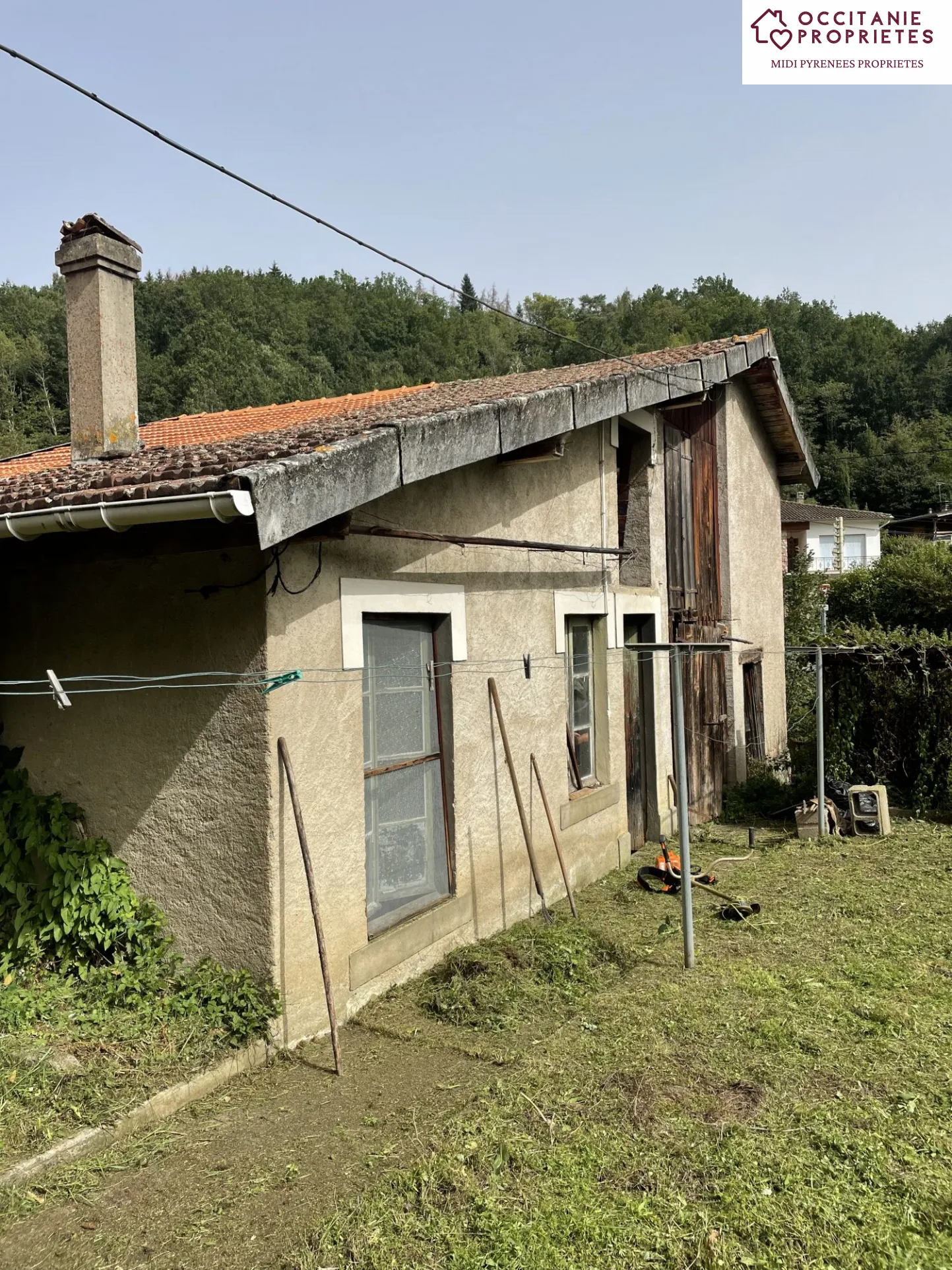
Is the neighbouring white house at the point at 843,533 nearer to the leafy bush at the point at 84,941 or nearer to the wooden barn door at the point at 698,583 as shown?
the wooden barn door at the point at 698,583

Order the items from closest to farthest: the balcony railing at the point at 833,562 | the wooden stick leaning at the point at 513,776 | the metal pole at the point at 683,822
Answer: the metal pole at the point at 683,822
the wooden stick leaning at the point at 513,776
the balcony railing at the point at 833,562

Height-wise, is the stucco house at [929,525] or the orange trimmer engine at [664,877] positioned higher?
the stucco house at [929,525]

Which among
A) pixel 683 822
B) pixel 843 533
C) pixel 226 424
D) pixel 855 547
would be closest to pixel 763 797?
pixel 683 822

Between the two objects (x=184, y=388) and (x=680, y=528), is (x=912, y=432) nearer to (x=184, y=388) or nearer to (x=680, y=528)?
(x=184, y=388)

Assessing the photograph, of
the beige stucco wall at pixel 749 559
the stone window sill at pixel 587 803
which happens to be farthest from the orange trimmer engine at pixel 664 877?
the beige stucco wall at pixel 749 559

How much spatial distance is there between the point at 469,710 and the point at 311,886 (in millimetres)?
2085

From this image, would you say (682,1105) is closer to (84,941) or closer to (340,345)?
(84,941)

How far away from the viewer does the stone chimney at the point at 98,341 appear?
6602 millimetres

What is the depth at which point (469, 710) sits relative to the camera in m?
6.23

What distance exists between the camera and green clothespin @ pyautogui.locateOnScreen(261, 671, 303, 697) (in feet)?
14.4

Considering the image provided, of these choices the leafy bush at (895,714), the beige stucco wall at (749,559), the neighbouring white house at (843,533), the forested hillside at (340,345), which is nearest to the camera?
the leafy bush at (895,714)

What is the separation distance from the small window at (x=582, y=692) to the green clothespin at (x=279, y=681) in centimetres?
385

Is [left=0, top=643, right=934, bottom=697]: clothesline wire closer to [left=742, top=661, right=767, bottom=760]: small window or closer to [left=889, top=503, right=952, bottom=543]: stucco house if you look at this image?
[left=742, top=661, right=767, bottom=760]: small window

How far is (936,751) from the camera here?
10.8m
